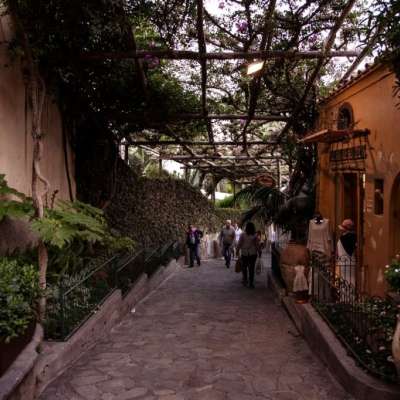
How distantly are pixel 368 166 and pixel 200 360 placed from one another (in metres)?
4.24

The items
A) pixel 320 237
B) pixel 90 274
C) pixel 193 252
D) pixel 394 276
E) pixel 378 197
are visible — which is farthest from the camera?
pixel 193 252

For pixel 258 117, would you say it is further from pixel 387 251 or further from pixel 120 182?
pixel 387 251

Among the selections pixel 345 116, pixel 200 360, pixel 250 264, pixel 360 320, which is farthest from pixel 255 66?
pixel 250 264

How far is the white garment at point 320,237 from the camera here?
972cm

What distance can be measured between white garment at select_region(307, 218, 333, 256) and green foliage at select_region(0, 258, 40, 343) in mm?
6032

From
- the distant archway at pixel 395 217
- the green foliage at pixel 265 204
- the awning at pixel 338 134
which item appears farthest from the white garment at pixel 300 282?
the green foliage at pixel 265 204

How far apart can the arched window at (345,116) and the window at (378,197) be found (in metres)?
1.49

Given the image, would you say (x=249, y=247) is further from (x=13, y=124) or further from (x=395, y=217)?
(x=13, y=124)

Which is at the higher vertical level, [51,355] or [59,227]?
[59,227]

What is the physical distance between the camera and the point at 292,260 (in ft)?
29.1

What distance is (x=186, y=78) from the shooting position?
37.3ft

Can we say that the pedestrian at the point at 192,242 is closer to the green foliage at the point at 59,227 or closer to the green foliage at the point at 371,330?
the green foliage at the point at 59,227

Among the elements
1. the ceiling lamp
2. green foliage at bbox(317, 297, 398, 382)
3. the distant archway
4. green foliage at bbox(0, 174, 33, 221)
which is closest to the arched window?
the ceiling lamp

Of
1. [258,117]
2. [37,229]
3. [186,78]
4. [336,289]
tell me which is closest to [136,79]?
[186,78]
